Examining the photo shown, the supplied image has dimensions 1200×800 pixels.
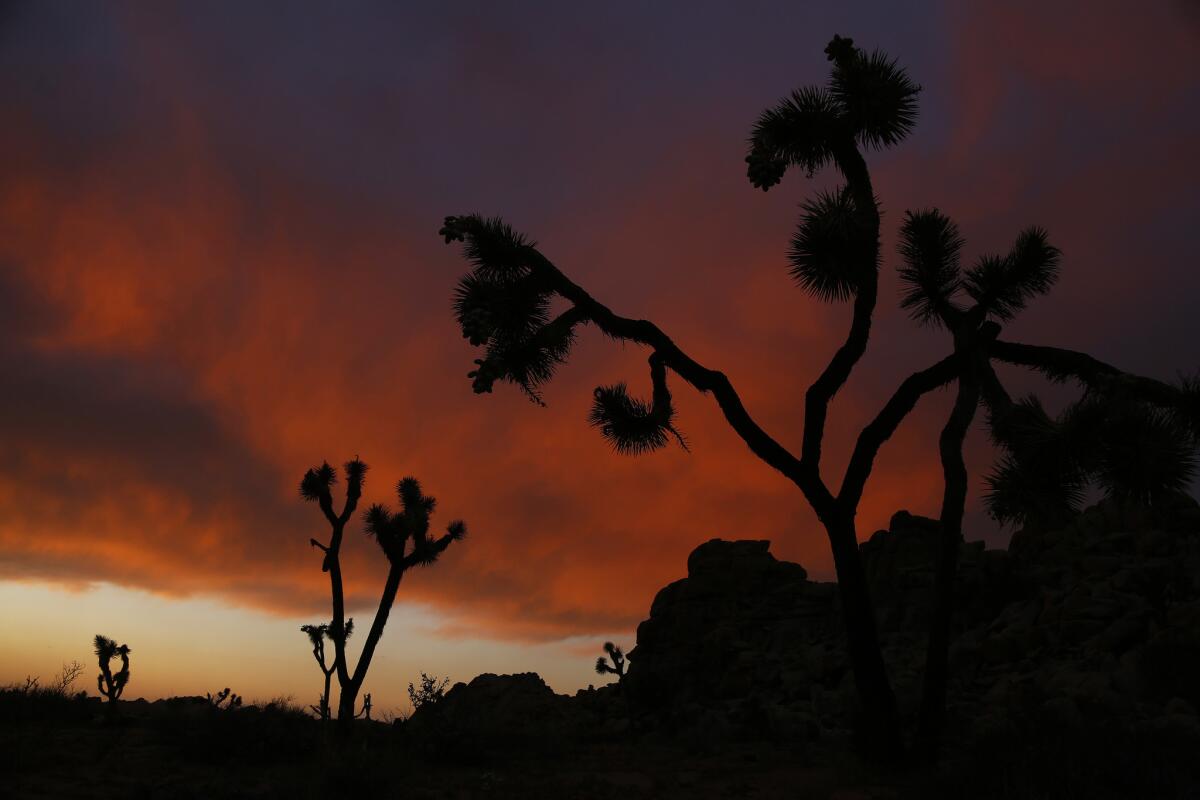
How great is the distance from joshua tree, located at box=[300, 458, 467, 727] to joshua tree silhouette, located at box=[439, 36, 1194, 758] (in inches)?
461

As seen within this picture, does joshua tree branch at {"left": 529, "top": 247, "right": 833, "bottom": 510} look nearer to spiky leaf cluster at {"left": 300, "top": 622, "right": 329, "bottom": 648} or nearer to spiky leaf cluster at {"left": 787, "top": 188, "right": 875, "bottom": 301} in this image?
spiky leaf cluster at {"left": 787, "top": 188, "right": 875, "bottom": 301}

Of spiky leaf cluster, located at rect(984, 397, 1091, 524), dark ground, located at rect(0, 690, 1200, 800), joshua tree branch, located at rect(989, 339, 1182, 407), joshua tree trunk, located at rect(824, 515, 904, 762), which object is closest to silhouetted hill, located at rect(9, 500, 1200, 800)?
dark ground, located at rect(0, 690, 1200, 800)

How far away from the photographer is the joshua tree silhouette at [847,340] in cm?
991

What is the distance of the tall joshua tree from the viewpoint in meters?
8.17

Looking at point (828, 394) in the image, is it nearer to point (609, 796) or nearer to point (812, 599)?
point (609, 796)

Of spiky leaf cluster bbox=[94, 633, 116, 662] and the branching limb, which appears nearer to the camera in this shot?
the branching limb

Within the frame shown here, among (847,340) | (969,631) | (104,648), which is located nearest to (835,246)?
(847,340)

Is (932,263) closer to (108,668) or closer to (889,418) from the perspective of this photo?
(889,418)

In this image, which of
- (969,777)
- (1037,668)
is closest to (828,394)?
(969,777)

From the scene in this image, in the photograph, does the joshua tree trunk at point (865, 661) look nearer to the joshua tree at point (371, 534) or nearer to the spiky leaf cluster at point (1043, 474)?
the spiky leaf cluster at point (1043, 474)

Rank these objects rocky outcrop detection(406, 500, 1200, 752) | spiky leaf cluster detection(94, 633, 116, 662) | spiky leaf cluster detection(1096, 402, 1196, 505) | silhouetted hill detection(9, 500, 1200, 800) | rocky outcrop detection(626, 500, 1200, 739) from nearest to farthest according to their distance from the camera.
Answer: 1. spiky leaf cluster detection(1096, 402, 1196, 505)
2. silhouetted hill detection(9, 500, 1200, 800)
3. rocky outcrop detection(406, 500, 1200, 752)
4. rocky outcrop detection(626, 500, 1200, 739)
5. spiky leaf cluster detection(94, 633, 116, 662)

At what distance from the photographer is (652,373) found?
11523 mm

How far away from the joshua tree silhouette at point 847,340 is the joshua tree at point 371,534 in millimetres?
11721

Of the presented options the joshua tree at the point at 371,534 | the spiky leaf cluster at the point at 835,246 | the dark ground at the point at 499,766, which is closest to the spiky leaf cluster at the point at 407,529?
the joshua tree at the point at 371,534
